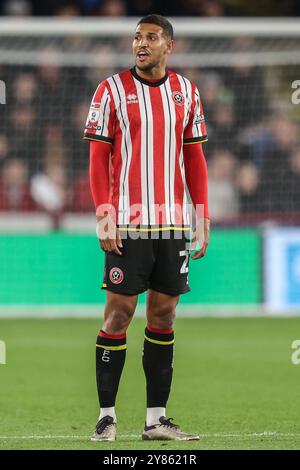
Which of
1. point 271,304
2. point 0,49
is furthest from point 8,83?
point 271,304

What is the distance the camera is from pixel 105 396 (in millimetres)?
5781

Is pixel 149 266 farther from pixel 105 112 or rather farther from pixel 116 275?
pixel 105 112

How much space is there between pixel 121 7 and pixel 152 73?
32.9 feet

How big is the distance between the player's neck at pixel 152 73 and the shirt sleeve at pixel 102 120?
0.22 meters

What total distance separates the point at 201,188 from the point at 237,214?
745 cm

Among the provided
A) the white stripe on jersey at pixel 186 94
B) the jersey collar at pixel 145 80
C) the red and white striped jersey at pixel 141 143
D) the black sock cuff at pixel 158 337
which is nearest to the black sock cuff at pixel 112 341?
the black sock cuff at pixel 158 337

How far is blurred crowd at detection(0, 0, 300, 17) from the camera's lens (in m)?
15.4

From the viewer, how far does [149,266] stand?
5.77 meters

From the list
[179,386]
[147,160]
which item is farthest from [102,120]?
[179,386]

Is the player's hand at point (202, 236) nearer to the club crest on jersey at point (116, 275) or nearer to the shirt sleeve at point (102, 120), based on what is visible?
the club crest on jersey at point (116, 275)

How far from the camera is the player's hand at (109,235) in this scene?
18.7 feet

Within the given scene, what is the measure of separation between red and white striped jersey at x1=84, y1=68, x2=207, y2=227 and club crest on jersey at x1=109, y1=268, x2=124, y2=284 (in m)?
0.23
